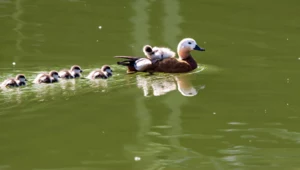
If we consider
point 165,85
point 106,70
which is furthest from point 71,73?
point 165,85

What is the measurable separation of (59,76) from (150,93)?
1104 mm

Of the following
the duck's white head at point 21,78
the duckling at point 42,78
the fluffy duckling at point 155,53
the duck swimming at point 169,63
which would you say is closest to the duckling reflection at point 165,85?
the duck swimming at point 169,63

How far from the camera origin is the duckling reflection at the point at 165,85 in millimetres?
9234

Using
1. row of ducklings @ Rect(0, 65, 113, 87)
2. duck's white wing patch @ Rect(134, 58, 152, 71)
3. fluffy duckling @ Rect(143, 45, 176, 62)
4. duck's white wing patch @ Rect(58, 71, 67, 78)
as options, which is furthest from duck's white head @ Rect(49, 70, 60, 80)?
fluffy duckling @ Rect(143, 45, 176, 62)

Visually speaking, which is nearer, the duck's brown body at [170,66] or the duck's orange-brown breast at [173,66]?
the duck's brown body at [170,66]

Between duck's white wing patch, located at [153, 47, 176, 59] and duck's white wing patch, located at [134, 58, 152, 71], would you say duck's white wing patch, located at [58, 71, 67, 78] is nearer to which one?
duck's white wing patch, located at [134, 58, 152, 71]

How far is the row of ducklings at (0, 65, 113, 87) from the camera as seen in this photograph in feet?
29.6

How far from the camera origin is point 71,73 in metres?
9.53

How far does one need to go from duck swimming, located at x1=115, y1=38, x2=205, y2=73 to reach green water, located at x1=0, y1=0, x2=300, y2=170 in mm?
105

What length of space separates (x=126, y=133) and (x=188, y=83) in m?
2.39

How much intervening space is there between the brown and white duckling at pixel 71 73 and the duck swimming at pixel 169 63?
2.25 ft

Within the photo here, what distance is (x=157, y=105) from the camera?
863 cm

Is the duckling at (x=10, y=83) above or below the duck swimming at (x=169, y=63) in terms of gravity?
below

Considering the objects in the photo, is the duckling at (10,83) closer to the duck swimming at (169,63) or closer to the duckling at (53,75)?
the duckling at (53,75)
